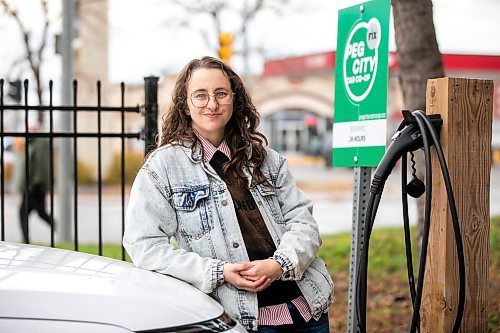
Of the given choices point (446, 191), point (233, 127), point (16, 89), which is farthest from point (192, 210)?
point (16, 89)

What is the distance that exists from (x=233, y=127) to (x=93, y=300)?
1.09 m

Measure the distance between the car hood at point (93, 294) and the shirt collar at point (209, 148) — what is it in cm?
53

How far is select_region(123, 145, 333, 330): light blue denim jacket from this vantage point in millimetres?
2889

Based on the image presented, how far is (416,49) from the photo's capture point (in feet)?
22.8

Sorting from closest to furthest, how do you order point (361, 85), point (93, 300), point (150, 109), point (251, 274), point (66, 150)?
1. point (93, 300)
2. point (251, 274)
3. point (361, 85)
4. point (150, 109)
5. point (66, 150)

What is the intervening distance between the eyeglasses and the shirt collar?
124mm

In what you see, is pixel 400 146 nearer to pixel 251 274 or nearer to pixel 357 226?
pixel 357 226

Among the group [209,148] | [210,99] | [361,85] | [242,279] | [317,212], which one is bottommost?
[317,212]

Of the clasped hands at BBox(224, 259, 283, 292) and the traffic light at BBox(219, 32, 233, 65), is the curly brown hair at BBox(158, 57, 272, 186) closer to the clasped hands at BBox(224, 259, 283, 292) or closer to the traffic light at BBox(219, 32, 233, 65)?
the clasped hands at BBox(224, 259, 283, 292)

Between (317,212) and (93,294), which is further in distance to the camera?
(317,212)

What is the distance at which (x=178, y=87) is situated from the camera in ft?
10.5

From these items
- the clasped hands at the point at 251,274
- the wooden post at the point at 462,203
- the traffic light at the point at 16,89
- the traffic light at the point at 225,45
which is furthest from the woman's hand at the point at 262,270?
the traffic light at the point at 225,45

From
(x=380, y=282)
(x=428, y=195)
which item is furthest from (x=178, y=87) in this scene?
(x=380, y=282)

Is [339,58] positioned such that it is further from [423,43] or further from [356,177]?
[423,43]
